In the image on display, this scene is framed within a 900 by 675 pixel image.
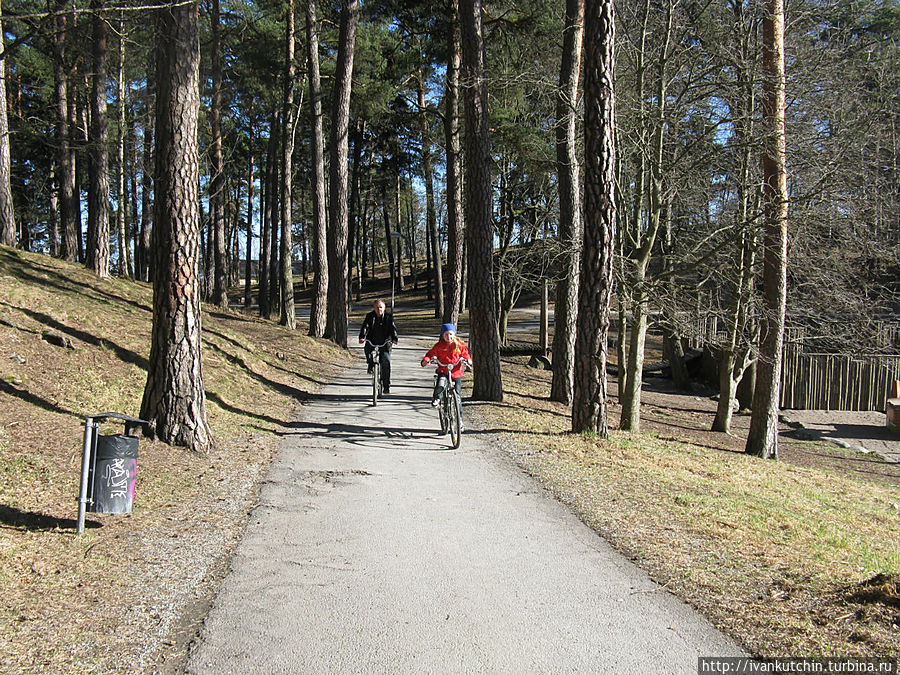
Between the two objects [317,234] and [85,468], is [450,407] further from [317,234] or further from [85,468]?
[317,234]

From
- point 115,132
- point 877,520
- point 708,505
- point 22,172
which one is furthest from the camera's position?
point 22,172

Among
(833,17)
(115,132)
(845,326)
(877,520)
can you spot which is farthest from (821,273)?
(115,132)

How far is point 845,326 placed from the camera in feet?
47.4

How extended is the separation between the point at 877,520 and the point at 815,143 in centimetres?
690

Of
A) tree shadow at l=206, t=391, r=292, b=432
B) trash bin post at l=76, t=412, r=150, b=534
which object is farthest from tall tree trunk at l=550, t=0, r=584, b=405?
trash bin post at l=76, t=412, r=150, b=534

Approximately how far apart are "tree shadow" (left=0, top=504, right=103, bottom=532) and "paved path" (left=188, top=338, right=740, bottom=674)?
4.69 ft

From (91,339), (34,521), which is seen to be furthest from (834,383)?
(34,521)

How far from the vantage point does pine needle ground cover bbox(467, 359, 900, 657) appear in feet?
13.1

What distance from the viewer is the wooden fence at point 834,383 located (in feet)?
68.5

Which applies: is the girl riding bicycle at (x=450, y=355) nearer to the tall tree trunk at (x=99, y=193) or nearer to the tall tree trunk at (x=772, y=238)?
the tall tree trunk at (x=772, y=238)

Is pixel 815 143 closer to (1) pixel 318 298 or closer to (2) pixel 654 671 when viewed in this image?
(2) pixel 654 671

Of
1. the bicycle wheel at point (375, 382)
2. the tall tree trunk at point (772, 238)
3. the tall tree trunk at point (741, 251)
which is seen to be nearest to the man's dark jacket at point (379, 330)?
the bicycle wheel at point (375, 382)

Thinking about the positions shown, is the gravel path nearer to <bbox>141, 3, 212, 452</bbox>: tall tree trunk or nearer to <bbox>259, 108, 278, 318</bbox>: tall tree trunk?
<bbox>141, 3, 212, 452</bbox>: tall tree trunk

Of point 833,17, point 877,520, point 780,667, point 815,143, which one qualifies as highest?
point 833,17
